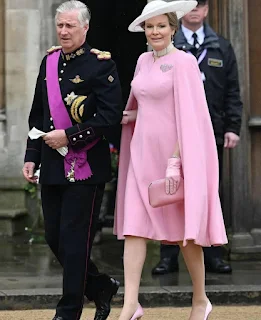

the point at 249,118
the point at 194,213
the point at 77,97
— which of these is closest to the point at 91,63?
the point at 77,97

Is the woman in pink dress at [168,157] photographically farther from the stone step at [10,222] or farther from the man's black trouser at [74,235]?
the stone step at [10,222]

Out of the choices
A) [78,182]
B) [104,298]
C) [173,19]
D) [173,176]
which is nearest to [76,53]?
[173,19]

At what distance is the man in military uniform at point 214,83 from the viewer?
8.82 meters

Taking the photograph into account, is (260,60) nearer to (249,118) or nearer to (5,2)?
(249,118)

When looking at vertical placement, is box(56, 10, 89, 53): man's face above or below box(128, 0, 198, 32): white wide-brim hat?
below

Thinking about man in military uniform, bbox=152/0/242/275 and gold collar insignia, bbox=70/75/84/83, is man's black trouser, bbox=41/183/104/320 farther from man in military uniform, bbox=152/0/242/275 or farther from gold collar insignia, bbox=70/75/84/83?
man in military uniform, bbox=152/0/242/275

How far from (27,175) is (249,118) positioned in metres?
3.78

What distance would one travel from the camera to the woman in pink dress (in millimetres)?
6539

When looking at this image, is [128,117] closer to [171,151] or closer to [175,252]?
[171,151]

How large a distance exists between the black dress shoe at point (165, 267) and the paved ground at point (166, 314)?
100 cm

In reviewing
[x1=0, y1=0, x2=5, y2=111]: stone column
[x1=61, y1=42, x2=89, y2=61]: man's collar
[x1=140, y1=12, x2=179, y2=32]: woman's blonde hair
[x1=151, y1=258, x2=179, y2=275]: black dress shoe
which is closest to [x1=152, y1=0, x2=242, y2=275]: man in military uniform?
[x1=151, y1=258, x2=179, y2=275]: black dress shoe

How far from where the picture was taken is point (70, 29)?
6.53m

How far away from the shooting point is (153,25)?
21.9ft

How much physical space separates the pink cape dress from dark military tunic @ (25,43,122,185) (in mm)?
185
